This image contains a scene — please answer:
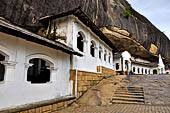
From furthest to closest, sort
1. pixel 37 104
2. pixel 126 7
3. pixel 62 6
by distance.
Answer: pixel 126 7, pixel 62 6, pixel 37 104

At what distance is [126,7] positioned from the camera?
69.1ft

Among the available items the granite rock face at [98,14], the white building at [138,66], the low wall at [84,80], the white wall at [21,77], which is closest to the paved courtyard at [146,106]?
the low wall at [84,80]

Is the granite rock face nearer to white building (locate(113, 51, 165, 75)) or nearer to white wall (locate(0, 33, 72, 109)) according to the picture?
white building (locate(113, 51, 165, 75))

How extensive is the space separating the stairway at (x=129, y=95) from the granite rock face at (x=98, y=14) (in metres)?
7.58

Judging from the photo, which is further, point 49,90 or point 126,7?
point 126,7

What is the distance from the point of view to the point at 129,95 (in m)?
7.49

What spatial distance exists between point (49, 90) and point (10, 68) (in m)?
2.02

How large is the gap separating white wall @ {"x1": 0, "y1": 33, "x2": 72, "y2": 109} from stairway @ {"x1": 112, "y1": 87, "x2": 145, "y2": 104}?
360cm

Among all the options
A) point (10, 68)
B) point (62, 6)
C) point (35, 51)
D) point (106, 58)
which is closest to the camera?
point (10, 68)

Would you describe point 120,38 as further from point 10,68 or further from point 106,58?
point 10,68

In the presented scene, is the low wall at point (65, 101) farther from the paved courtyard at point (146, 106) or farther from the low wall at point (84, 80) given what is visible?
the paved courtyard at point (146, 106)

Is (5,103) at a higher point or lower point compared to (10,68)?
lower

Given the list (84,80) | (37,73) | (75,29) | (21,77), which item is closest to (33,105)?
(21,77)

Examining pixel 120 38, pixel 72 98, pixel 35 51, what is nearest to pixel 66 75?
pixel 72 98
